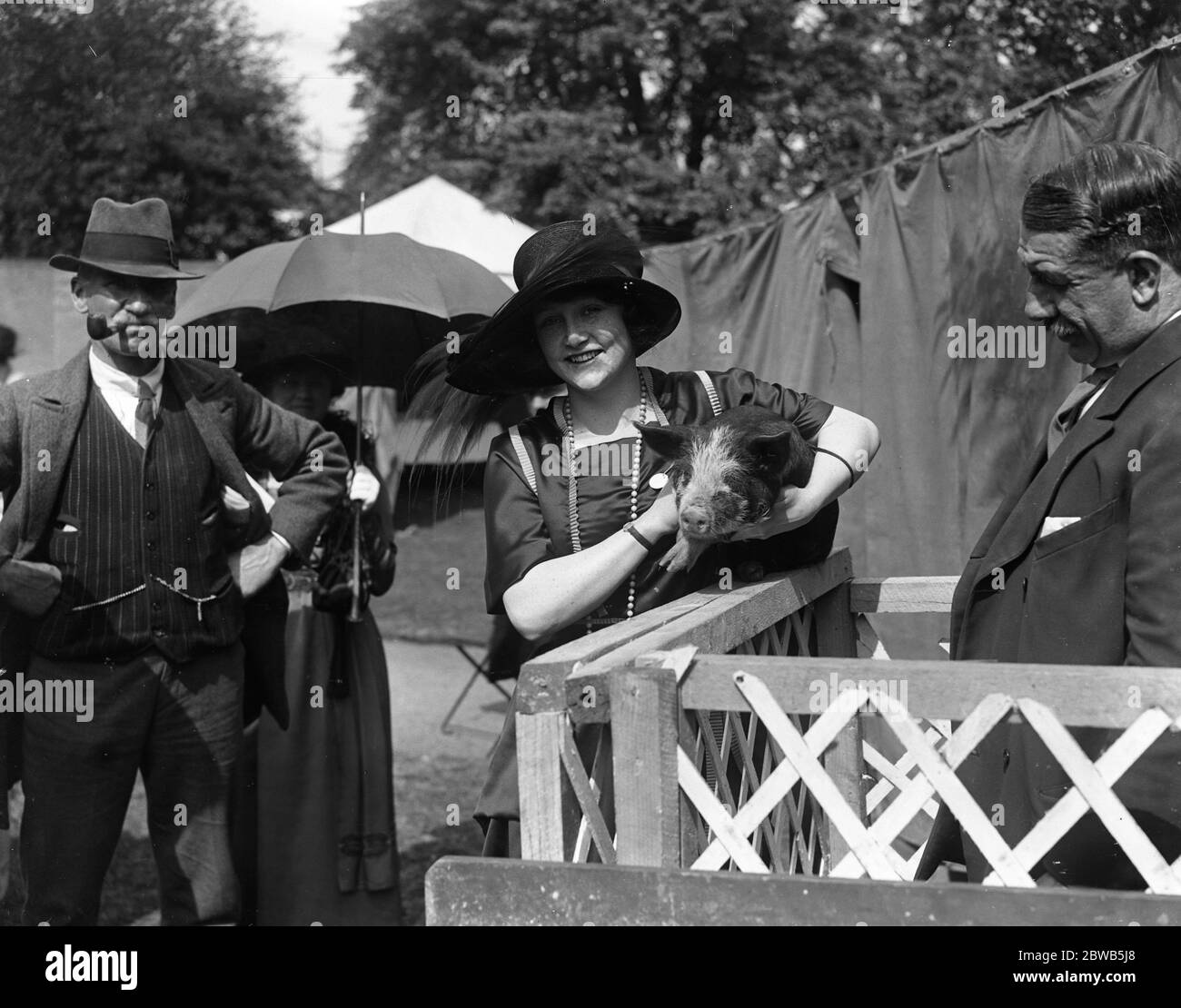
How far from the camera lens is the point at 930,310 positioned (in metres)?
5.29

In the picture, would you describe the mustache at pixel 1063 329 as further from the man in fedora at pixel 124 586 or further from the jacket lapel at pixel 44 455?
the jacket lapel at pixel 44 455

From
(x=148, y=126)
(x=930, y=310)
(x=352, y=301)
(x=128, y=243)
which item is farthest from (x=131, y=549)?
(x=148, y=126)

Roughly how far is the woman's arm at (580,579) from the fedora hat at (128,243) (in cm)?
176

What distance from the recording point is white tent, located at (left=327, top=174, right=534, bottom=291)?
32.0 ft

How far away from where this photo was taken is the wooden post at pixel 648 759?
6.16 feet

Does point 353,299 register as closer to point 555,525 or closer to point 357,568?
point 357,568

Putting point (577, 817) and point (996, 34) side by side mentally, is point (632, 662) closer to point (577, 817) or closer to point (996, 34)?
point (577, 817)

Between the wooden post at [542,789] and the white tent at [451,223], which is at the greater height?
the white tent at [451,223]

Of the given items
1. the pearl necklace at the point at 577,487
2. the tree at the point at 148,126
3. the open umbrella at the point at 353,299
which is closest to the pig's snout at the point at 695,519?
the pearl necklace at the point at 577,487

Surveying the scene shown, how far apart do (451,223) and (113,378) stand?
6.60 m

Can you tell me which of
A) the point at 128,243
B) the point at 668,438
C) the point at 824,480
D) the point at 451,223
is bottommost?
the point at 824,480

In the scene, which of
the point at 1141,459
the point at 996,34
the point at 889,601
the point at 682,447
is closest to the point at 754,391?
the point at 682,447

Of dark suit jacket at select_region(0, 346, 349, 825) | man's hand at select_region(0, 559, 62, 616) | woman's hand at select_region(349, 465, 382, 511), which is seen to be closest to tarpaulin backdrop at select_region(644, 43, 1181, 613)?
woman's hand at select_region(349, 465, 382, 511)

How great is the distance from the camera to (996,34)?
6855mm
